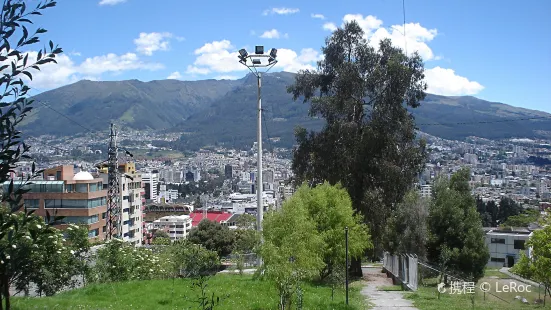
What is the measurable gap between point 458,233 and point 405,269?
6672 millimetres

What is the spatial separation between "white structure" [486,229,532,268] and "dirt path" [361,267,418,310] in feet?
93.3

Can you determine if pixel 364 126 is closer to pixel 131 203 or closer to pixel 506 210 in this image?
pixel 131 203

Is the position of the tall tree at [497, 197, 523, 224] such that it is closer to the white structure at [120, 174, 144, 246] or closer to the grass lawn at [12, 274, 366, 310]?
the white structure at [120, 174, 144, 246]

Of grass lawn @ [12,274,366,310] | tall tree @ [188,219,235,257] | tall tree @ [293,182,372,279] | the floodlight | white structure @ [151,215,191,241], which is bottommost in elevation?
white structure @ [151,215,191,241]

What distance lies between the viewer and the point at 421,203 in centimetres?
2236

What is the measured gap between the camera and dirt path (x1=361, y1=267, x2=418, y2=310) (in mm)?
13198

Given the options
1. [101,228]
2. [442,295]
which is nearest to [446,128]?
[101,228]

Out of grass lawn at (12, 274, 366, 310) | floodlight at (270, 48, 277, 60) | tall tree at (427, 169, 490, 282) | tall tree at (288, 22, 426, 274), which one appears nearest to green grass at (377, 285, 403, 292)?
grass lawn at (12, 274, 366, 310)

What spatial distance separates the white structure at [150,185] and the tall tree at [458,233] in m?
132

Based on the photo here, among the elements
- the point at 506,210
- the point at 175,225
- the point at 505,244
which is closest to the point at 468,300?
the point at 505,244

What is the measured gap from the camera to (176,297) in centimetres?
1260

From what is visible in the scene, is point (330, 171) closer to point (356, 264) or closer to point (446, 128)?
point (356, 264)

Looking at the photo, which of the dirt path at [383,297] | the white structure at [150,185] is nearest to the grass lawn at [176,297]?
the dirt path at [383,297]

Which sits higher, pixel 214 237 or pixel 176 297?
pixel 176 297
